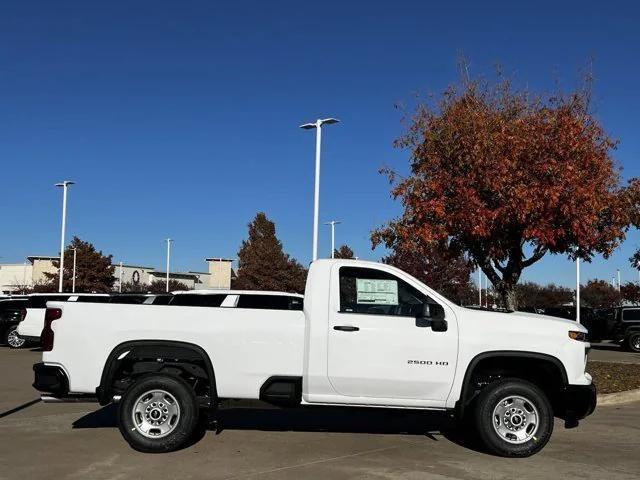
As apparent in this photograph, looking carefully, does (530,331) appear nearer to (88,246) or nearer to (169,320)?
(169,320)

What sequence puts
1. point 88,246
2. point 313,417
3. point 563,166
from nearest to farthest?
point 313,417 → point 563,166 → point 88,246

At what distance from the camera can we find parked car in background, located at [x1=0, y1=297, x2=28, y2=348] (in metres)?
21.9

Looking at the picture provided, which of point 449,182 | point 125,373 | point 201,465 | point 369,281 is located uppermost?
point 449,182

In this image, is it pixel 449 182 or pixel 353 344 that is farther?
pixel 449 182

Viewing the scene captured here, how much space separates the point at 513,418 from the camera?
6.91 m

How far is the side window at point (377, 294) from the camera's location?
23.0 feet

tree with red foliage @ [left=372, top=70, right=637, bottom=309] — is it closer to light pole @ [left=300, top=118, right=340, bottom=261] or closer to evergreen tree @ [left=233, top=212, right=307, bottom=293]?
light pole @ [left=300, top=118, right=340, bottom=261]

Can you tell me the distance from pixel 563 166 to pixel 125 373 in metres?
8.03

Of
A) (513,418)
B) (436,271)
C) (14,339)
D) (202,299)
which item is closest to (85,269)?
(436,271)

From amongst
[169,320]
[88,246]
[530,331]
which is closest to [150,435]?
[169,320]

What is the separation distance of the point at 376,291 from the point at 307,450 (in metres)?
1.87

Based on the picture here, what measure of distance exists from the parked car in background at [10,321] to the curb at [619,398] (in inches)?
713

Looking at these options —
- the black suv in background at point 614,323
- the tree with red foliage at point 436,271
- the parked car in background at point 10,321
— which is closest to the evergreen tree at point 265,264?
the tree with red foliage at point 436,271

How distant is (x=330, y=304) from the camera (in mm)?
6941
